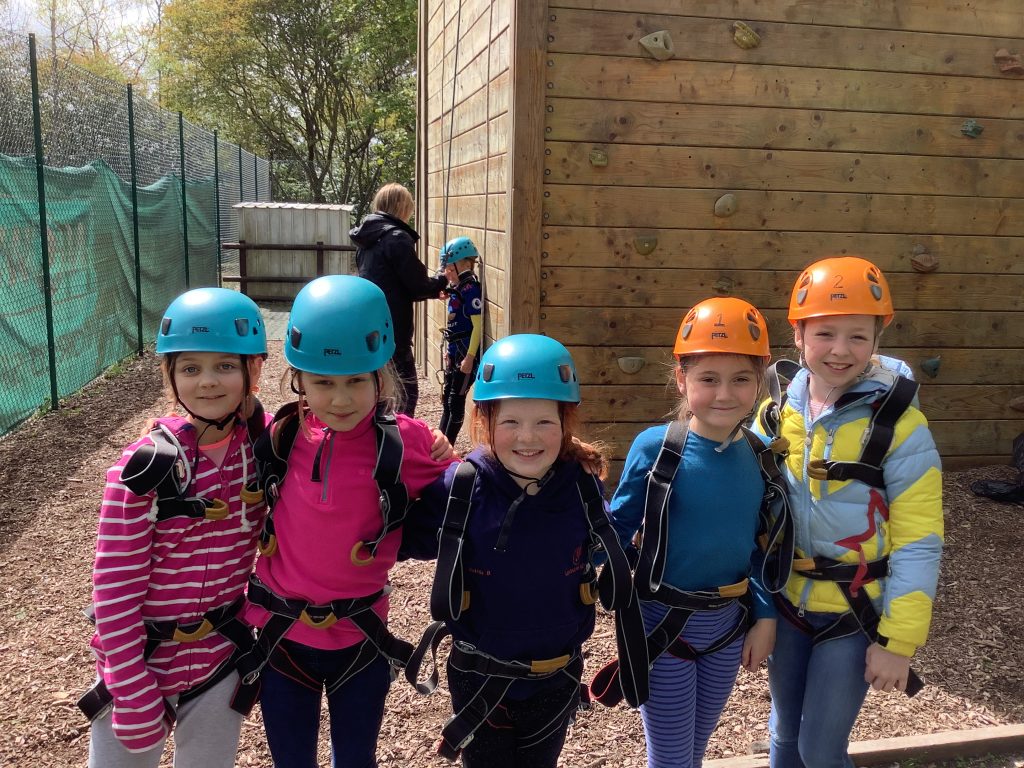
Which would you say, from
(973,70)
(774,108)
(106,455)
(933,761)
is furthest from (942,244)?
(106,455)

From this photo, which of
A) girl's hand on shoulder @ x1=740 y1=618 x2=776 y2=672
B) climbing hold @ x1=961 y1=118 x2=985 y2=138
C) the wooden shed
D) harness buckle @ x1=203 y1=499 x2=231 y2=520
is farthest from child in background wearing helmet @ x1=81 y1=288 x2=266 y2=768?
climbing hold @ x1=961 y1=118 x2=985 y2=138

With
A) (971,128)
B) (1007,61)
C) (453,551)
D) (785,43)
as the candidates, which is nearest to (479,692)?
(453,551)

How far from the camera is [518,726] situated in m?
2.26

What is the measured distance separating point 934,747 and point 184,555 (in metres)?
2.94

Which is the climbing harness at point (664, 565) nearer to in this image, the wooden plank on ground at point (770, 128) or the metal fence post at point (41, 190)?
the wooden plank on ground at point (770, 128)

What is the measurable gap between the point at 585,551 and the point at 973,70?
5.24m

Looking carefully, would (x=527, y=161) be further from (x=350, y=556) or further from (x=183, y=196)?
(x=183, y=196)

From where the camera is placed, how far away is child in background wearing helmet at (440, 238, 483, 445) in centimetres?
634

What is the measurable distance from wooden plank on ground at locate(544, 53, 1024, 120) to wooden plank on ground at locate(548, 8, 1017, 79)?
0.19ft

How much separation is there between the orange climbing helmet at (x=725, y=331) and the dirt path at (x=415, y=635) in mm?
1841

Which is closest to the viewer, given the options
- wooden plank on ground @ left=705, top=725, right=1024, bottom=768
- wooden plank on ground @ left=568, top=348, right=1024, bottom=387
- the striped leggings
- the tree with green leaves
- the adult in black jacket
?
the striped leggings

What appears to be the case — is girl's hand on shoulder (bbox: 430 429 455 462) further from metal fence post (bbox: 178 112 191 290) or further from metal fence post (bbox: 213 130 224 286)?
metal fence post (bbox: 213 130 224 286)

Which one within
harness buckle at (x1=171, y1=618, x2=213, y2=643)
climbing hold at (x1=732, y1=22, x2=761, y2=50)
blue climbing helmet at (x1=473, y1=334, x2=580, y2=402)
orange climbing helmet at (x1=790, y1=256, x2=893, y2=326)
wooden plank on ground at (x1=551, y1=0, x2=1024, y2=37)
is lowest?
harness buckle at (x1=171, y1=618, x2=213, y2=643)

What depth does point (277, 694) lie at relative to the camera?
2.25 metres
